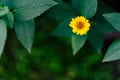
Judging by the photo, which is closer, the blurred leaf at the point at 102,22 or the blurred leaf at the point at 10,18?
the blurred leaf at the point at 10,18

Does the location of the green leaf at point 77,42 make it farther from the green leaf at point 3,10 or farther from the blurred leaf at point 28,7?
the green leaf at point 3,10

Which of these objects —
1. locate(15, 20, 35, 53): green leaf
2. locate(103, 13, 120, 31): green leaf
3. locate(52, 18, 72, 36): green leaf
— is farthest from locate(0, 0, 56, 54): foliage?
locate(103, 13, 120, 31): green leaf

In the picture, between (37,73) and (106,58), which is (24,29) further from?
(37,73)

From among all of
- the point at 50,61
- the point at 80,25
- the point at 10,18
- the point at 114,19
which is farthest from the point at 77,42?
the point at 50,61

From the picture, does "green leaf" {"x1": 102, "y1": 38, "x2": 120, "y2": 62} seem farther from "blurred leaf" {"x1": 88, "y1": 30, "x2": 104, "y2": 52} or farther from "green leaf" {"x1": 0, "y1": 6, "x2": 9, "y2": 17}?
"green leaf" {"x1": 0, "y1": 6, "x2": 9, "y2": 17}

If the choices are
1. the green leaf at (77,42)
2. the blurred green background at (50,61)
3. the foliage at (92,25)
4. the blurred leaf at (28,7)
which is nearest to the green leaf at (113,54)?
the foliage at (92,25)
